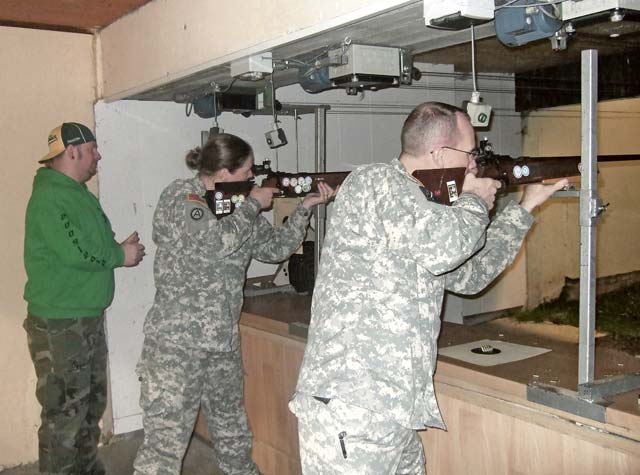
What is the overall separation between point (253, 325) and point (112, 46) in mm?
1812

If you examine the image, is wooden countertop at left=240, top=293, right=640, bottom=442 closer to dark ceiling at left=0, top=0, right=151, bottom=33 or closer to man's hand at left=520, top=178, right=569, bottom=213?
man's hand at left=520, top=178, right=569, bottom=213

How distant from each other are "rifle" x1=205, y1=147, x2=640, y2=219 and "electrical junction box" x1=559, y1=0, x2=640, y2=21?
1.64ft

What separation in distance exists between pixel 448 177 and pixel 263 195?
132cm

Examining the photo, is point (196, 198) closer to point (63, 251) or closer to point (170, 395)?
point (63, 251)

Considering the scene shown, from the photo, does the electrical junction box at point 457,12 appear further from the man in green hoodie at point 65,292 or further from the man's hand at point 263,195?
the man in green hoodie at point 65,292

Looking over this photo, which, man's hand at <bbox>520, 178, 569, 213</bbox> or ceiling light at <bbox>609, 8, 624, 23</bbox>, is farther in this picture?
man's hand at <bbox>520, 178, 569, 213</bbox>

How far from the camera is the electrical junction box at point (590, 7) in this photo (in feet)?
5.66

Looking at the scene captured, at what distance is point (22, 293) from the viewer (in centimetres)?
368

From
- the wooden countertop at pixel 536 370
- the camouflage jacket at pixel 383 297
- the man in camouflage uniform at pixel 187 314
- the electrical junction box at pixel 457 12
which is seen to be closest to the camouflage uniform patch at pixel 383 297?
the camouflage jacket at pixel 383 297

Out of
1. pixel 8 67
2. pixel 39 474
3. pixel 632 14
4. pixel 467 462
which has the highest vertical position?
pixel 8 67

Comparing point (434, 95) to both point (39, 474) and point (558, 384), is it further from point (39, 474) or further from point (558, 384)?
point (39, 474)

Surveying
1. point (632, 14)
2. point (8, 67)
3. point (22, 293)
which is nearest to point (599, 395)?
point (632, 14)

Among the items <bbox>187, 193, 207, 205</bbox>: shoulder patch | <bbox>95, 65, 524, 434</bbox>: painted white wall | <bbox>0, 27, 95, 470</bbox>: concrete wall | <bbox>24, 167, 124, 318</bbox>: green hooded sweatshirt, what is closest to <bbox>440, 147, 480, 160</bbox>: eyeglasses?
<bbox>187, 193, 207, 205</bbox>: shoulder patch

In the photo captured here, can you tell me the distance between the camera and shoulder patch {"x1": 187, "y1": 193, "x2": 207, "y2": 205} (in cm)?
294
